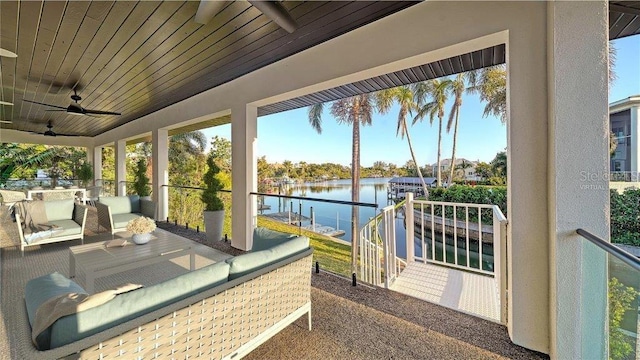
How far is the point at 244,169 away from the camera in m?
4.29

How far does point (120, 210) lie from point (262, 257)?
490cm

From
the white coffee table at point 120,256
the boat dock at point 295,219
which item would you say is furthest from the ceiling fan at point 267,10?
the boat dock at point 295,219

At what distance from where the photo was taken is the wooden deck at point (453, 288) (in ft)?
8.37

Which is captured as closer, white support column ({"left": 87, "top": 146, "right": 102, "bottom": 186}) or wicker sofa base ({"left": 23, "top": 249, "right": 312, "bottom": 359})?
wicker sofa base ({"left": 23, "top": 249, "right": 312, "bottom": 359})

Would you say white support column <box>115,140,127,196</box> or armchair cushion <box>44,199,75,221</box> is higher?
white support column <box>115,140,127,196</box>

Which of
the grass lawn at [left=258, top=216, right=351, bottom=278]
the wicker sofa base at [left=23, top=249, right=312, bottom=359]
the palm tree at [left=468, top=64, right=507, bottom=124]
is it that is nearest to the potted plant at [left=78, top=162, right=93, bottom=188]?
the grass lawn at [left=258, top=216, right=351, bottom=278]

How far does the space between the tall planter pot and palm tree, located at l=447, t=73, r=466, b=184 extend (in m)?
11.7

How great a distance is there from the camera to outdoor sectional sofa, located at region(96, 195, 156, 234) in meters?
4.59

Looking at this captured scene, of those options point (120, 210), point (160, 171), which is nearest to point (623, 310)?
point (120, 210)

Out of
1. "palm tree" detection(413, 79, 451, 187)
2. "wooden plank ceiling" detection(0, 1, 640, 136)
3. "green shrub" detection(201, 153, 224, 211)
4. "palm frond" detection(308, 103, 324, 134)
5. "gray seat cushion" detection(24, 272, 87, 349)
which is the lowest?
"gray seat cushion" detection(24, 272, 87, 349)

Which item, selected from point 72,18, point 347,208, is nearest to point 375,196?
point 347,208

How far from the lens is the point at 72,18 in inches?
96.4

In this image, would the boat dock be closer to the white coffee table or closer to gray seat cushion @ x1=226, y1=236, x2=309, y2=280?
the white coffee table

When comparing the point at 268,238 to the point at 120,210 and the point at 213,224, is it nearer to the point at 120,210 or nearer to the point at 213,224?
the point at 213,224
